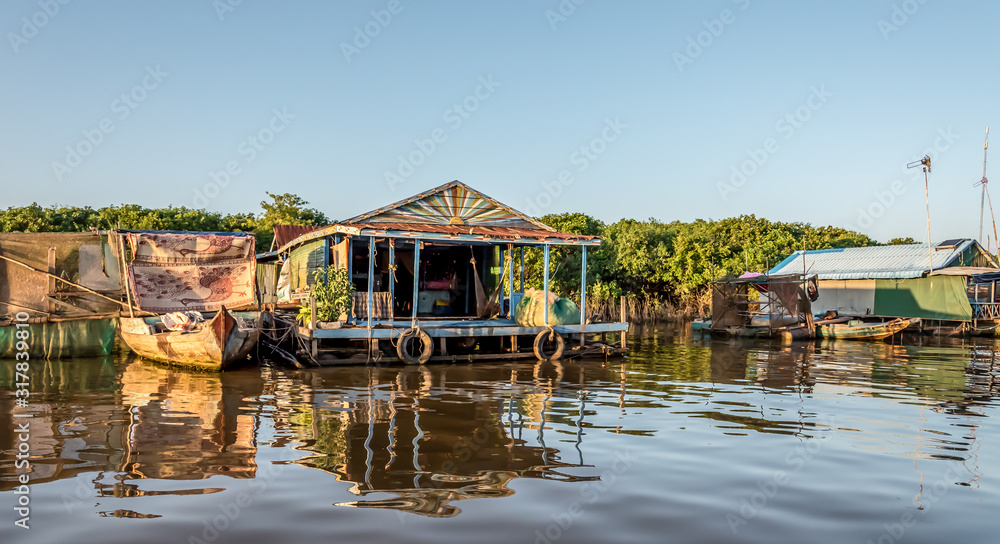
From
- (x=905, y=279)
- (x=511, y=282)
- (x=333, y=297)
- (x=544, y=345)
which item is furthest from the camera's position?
(x=905, y=279)

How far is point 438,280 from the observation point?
18922 millimetres

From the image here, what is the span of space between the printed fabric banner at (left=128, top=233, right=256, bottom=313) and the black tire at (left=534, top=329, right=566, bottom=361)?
693 cm

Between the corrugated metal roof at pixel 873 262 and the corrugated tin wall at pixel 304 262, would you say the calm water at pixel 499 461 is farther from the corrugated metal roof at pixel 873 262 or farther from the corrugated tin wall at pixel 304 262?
the corrugated metal roof at pixel 873 262

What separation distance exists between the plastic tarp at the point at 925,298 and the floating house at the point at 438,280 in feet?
54.5

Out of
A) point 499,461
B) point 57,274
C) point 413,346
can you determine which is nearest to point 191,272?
point 57,274

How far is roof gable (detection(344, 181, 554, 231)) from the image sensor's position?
16.3 meters

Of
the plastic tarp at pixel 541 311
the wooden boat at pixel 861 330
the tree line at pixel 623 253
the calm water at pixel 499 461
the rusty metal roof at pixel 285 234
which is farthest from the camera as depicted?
the tree line at pixel 623 253

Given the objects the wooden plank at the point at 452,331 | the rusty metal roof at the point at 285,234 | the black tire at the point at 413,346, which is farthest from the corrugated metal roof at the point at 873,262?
the rusty metal roof at the point at 285,234

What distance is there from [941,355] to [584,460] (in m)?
15.9

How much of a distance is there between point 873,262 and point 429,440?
26.9 m

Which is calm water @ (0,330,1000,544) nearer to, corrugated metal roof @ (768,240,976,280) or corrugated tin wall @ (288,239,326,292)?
corrugated tin wall @ (288,239,326,292)

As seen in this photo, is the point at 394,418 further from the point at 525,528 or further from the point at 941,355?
the point at 941,355

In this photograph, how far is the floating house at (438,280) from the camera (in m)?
14.4

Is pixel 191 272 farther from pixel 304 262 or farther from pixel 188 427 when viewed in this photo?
pixel 188 427
